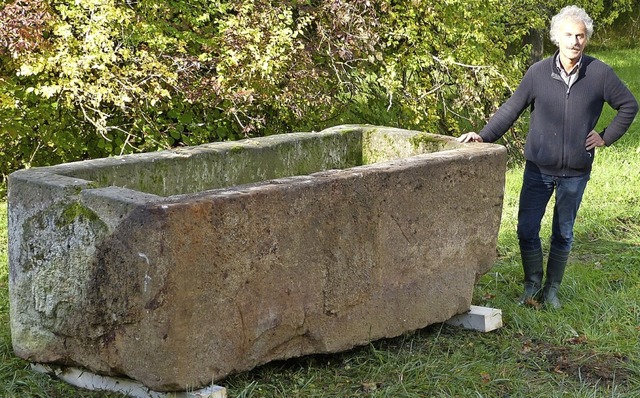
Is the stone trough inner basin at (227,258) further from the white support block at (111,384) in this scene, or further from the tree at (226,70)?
the tree at (226,70)

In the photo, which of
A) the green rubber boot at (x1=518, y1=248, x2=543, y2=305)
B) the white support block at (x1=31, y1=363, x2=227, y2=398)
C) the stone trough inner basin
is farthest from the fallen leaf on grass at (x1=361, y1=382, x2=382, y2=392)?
the green rubber boot at (x1=518, y1=248, x2=543, y2=305)

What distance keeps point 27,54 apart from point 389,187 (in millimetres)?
3900

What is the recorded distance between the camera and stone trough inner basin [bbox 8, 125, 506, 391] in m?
4.02

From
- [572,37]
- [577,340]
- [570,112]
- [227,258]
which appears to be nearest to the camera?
[227,258]

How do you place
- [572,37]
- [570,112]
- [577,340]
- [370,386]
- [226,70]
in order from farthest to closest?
[226,70]
[570,112]
[572,37]
[577,340]
[370,386]

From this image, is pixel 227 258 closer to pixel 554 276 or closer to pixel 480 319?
pixel 480 319

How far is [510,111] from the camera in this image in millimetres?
5660

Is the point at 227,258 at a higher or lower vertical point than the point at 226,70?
lower

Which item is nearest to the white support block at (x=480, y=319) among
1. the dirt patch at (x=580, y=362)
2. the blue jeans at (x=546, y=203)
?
the dirt patch at (x=580, y=362)

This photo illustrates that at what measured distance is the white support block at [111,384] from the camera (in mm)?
4176

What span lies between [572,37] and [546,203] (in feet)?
3.07

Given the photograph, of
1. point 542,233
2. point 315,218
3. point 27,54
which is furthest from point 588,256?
point 27,54

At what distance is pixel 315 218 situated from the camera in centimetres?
448

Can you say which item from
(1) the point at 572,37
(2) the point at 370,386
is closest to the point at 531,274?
(1) the point at 572,37
